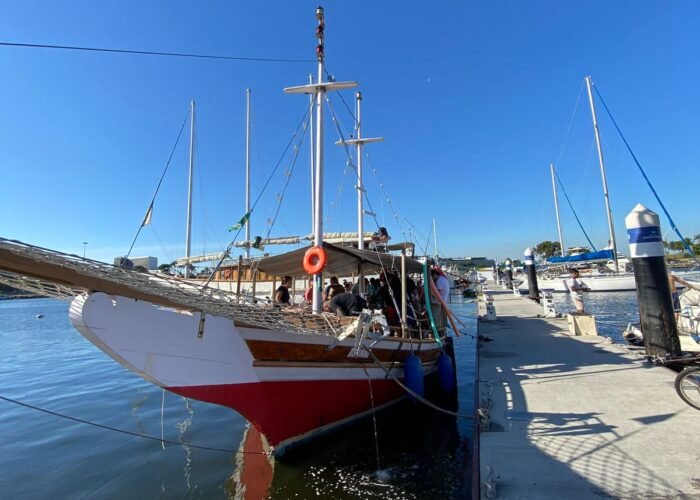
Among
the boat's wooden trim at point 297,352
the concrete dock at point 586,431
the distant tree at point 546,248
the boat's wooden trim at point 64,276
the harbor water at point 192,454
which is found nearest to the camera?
the boat's wooden trim at point 64,276

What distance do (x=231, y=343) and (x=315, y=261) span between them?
224cm

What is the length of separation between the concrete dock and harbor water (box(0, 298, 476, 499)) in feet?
3.45

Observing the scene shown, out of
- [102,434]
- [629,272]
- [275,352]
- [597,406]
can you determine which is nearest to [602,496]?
[597,406]

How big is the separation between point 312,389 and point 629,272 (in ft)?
142

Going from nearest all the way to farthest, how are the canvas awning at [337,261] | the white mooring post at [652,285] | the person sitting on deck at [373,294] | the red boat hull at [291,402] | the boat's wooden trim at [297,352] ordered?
1. the red boat hull at [291,402]
2. the boat's wooden trim at [297,352]
3. the white mooring post at [652,285]
4. the canvas awning at [337,261]
5. the person sitting on deck at [373,294]

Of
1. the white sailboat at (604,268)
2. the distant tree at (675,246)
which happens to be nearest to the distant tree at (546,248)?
the distant tree at (675,246)

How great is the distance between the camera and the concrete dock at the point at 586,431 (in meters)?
3.68

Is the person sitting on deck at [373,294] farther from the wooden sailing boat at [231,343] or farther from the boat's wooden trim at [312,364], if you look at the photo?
the boat's wooden trim at [312,364]

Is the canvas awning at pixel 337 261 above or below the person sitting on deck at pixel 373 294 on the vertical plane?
above

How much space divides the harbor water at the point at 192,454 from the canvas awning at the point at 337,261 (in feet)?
10.6

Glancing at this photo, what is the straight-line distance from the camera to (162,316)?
4254mm

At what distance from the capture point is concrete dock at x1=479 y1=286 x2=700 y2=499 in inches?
145

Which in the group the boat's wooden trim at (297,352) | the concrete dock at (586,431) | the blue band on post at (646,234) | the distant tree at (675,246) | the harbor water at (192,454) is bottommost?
the harbor water at (192,454)

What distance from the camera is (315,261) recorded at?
263 inches
